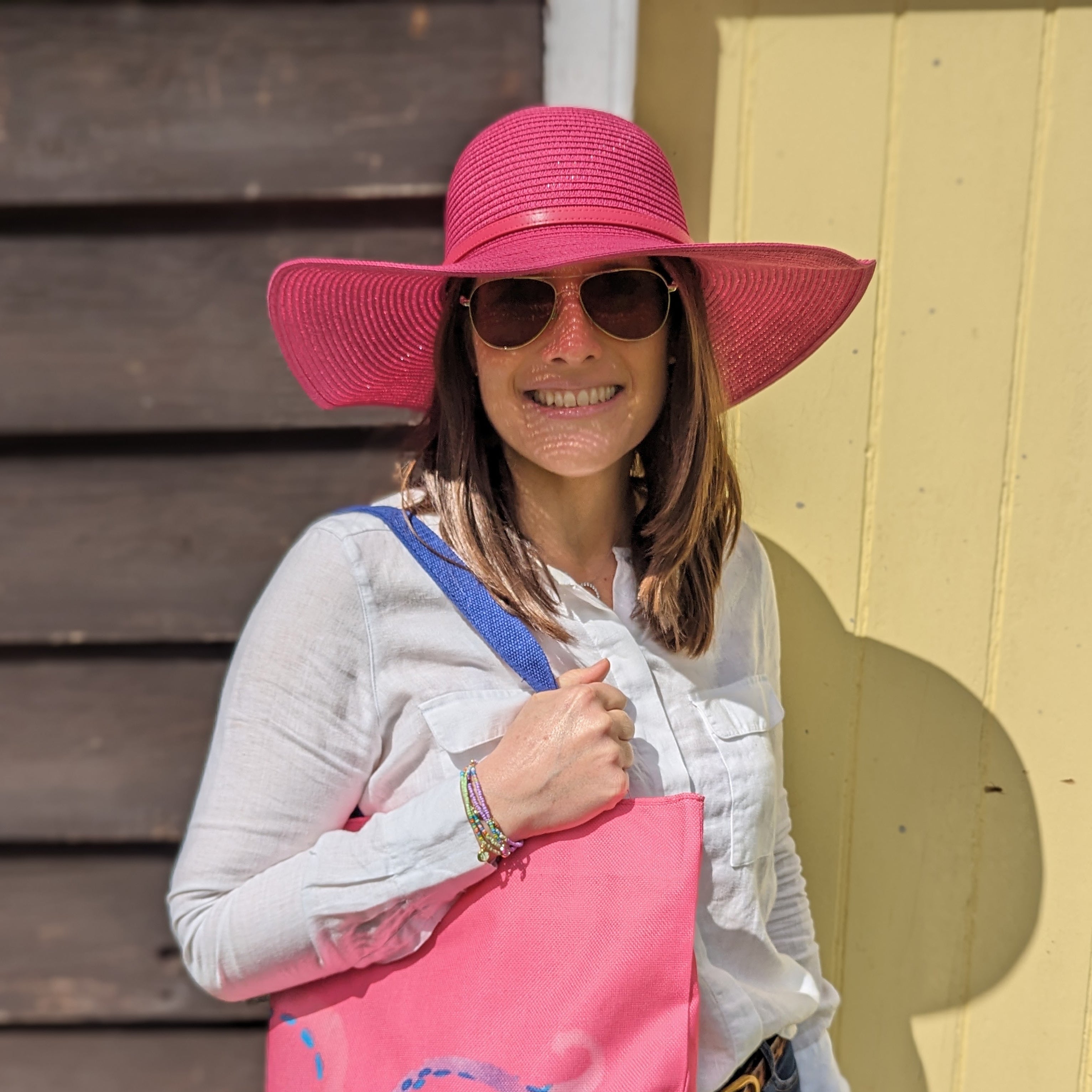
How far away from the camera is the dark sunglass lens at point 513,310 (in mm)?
998

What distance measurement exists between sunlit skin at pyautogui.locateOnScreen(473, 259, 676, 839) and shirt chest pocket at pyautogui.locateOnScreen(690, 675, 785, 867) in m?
0.15

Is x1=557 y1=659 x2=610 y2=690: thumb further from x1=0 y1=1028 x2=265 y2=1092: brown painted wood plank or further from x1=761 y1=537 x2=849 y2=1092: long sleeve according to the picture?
x1=0 y1=1028 x2=265 y2=1092: brown painted wood plank

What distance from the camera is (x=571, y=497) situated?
46.4 inches

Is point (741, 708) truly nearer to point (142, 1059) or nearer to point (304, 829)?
point (304, 829)

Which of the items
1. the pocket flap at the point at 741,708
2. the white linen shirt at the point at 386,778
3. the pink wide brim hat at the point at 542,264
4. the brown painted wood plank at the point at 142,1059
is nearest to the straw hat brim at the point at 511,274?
the pink wide brim hat at the point at 542,264

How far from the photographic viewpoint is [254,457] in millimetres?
1410

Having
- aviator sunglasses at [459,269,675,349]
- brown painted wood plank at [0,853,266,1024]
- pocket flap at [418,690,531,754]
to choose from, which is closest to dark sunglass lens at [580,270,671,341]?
aviator sunglasses at [459,269,675,349]

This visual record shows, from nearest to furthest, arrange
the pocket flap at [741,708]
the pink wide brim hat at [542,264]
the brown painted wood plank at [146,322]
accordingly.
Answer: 1. the pink wide brim hat at [542,264]
2. the pocket flap at [741,708]
3. the brown painted wood plank at [146,322]

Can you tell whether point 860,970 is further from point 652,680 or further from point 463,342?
point 463,342

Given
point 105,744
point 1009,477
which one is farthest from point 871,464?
point 105,744

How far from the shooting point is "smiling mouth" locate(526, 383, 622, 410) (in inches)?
40.6

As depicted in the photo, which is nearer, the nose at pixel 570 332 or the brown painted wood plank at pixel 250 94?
the nose at pixel 570 332

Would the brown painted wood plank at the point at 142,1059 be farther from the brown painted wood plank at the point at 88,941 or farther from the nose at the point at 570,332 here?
the nose at the point at 570,332

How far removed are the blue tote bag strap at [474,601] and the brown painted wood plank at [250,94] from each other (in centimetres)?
58
